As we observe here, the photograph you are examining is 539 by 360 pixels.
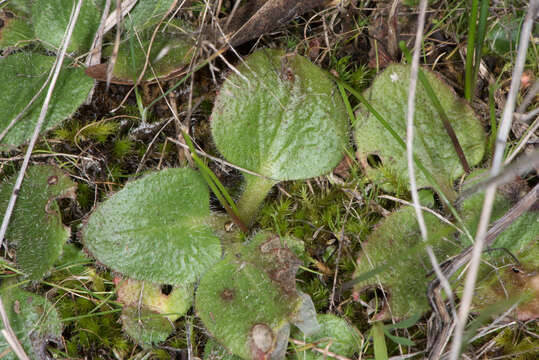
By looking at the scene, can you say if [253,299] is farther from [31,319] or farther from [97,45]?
[97,45]

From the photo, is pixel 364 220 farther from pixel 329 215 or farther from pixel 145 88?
pixel 145 88

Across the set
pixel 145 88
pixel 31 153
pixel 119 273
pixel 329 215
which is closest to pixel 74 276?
pixel 119 273

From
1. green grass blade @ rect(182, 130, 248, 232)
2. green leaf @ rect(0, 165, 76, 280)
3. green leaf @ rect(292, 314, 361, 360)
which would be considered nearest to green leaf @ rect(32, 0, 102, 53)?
green leaf @ rect(0, 165, 76, 280)

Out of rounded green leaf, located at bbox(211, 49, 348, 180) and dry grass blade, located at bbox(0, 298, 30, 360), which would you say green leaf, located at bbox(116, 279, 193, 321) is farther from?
rounded green leaf, located at bbox(211, 49, 348, 180)

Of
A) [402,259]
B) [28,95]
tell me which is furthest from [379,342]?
[28,95]

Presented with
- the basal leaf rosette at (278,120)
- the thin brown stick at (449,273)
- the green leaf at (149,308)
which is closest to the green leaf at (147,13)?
the basal leaf rosette at (278,120)
